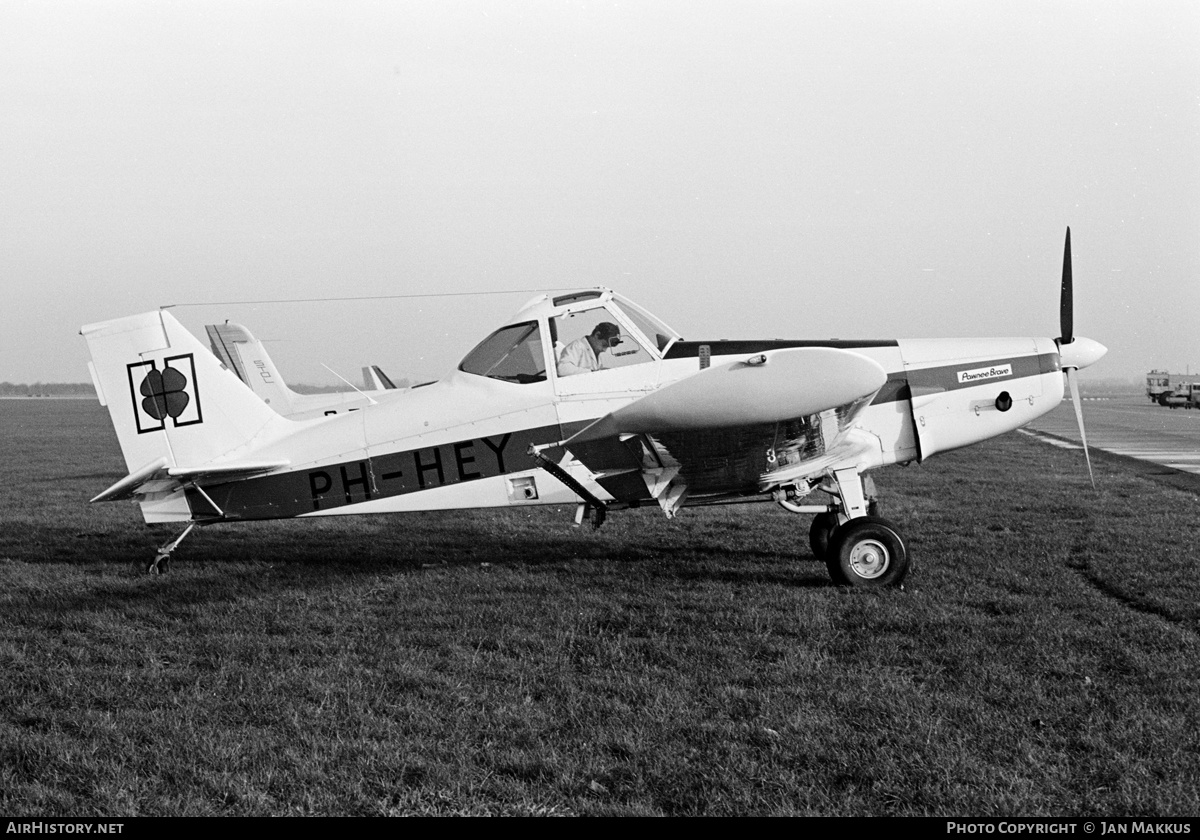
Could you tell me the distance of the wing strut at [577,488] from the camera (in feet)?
22.0

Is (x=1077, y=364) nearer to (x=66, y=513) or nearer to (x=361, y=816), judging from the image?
(x=361, y=816)

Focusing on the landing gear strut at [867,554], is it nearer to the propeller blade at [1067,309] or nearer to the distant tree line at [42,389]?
the propeller blade at [1067,309]

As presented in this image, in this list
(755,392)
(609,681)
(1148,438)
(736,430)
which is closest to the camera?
(609,681)

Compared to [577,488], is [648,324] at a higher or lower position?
higher

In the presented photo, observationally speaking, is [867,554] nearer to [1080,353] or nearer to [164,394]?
[1080,353]

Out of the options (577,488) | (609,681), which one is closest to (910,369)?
(577,488)

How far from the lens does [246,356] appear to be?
18406 mm

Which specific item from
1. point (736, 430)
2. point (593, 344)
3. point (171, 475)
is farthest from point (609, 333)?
point (171, 475)

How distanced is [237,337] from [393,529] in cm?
914

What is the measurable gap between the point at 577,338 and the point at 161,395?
12.6 feet

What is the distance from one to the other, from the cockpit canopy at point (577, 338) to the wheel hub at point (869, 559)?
2.24 m

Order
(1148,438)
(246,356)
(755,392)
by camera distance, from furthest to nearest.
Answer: (1148,438)
(246,356)
(755,392)

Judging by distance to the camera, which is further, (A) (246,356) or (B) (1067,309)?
(A) (246,356)
